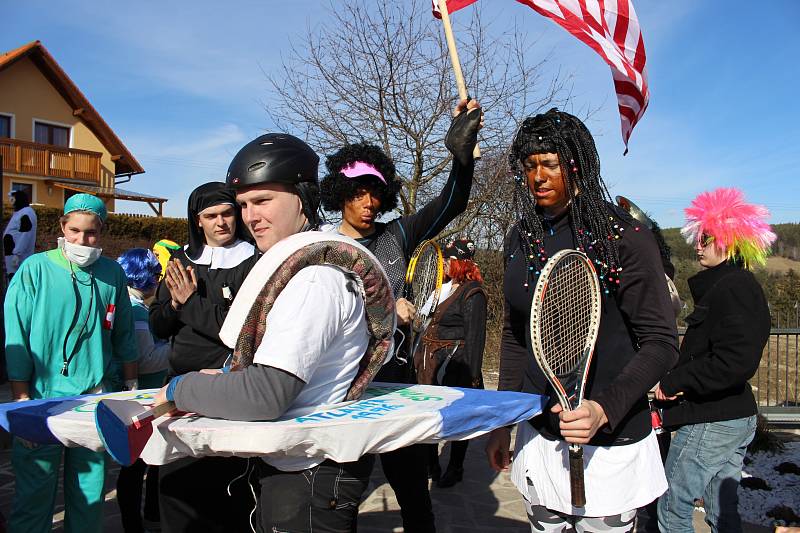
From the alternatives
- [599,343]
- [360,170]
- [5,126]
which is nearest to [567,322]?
[599,343]

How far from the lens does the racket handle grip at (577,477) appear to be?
84.6 inches

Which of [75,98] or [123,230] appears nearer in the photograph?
[123,230]

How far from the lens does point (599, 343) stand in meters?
2.41

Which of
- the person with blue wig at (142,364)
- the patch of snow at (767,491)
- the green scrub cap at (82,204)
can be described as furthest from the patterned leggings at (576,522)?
the patch of snow at (767,491)

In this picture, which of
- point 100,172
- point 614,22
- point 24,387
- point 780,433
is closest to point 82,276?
point 24,387

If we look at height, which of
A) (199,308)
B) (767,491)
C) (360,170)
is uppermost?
(360,170)

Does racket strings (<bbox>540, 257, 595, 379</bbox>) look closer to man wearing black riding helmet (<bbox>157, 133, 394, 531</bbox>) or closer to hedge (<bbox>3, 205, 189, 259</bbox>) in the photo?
man wearing black riding helmet (<bbox>157, 133, 394, 531</bbox>)

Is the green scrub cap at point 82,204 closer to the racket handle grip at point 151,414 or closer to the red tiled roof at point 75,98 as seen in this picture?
the racket handle grip at point 151,414

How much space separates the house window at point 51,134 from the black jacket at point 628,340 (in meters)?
35.4

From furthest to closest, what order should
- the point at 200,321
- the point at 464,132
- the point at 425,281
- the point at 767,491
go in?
1. the point at 767,491
2. the point at 425,281
3. the point at 200,321
4. the point at 464,132

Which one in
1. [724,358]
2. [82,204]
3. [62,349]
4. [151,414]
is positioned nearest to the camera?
[151,414]

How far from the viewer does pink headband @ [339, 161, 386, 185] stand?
3869mm

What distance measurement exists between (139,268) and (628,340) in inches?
158

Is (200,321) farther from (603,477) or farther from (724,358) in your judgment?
(724,358)
